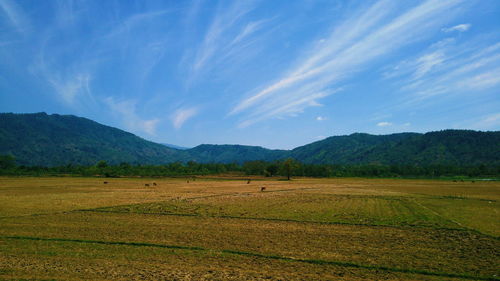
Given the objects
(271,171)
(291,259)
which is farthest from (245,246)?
(271,171)

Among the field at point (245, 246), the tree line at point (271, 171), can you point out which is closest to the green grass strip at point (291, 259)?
the field at point (245, 246)

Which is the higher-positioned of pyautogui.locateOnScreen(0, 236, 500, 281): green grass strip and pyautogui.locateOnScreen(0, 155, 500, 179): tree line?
pyautogui.locateOnScreen(0, 155, 500, 179): tree line

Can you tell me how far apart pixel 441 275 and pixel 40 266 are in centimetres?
1582

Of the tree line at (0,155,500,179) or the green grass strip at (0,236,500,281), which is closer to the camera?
the green grass strip at (0,236,500,281)

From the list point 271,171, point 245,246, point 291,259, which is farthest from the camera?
point 271,171

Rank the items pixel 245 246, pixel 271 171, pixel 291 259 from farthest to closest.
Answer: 1. pixel 271 171
2. pixel 245 246
3. pixel 291 259

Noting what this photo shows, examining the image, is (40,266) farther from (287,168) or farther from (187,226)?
(287,168)

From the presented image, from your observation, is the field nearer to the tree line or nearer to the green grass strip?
the green grass strip

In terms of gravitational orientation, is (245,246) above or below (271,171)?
below

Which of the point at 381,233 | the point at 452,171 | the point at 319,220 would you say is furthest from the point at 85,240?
the point at 452,171

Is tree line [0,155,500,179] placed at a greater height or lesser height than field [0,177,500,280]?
greater

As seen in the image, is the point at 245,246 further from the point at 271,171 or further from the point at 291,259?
the point at 271,171

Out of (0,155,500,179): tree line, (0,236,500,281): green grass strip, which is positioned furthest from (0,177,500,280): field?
(0,155,500,179): tree line

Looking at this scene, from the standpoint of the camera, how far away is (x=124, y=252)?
45.6 feet
